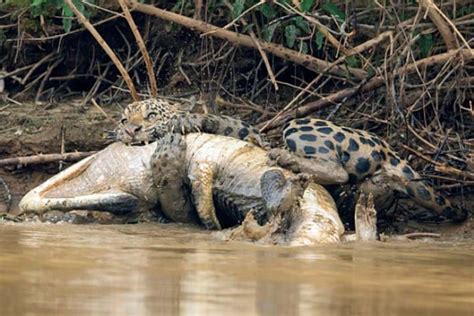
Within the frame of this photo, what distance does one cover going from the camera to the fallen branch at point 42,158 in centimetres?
703

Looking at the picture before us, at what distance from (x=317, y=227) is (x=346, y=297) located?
1954 mm

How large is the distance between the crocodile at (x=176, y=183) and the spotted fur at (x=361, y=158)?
18 cm

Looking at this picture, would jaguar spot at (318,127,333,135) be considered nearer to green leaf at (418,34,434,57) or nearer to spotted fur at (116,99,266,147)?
spotted fur at (116,99,266,147)

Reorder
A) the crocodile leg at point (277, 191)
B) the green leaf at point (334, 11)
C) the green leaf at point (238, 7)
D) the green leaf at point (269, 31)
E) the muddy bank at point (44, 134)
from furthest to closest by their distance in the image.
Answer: the muddy bank at point (44, 134) < the green leaf at point (269, 31) < the green leaf at point (238, 7) < the green leaf at point (334, 11) < the crocodile leg at point (277, 191)

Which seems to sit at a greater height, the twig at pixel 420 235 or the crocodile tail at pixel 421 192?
the crocodile tail at pixel 421 192

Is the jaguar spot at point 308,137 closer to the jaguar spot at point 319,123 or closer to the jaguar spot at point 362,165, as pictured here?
the jaguar spot at point 319,123

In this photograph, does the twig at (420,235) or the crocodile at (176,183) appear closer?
the twig at (420,235)

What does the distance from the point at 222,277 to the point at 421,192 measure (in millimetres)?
2498

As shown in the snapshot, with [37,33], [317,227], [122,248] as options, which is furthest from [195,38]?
[122,248]

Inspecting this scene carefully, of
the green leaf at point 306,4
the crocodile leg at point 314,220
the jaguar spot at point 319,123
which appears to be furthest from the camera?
the green leaf at point 306,4

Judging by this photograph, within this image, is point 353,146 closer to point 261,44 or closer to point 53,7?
point 261,44

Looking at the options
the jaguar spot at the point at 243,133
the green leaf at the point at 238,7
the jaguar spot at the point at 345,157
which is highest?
the green leaf at the point at 238,7

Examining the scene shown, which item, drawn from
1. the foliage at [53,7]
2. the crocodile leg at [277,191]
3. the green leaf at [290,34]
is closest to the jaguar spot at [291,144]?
the crocodile leg at [277,191]

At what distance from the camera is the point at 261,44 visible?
704 centimetres
